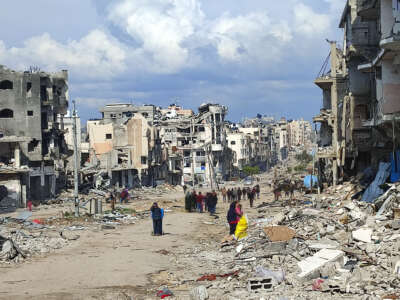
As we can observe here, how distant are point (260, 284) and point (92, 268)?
6.52 m

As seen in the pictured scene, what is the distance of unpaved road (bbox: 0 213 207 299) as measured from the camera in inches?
569

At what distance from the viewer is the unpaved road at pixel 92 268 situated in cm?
1445

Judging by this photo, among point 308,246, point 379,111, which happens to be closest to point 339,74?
point 379,111

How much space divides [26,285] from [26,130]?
47.9m

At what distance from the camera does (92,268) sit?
58.0 ft

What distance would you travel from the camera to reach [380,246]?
46.4 feet

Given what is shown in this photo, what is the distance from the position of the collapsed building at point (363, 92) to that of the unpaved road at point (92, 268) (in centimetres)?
1048

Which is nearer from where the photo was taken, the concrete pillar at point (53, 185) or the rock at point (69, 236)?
the rock at point (69, 236)

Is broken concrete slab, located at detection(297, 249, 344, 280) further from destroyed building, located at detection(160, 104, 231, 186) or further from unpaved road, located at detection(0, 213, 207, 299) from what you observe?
destroyed building, located at detection(160, 104, 231, 186)

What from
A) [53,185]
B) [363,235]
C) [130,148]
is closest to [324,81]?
[363,235]

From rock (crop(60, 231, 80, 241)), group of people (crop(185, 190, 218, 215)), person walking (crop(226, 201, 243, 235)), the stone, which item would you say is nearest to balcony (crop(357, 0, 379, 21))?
person walking (crop(226, 201, 243, 235))

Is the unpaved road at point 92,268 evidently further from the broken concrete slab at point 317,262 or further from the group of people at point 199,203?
the group of people at point 199,203

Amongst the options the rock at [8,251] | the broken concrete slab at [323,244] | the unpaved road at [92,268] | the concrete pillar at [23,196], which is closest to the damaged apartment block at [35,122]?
the concrete pillar at [23,196]

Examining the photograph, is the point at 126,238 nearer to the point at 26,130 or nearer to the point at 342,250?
the point at 342,250
